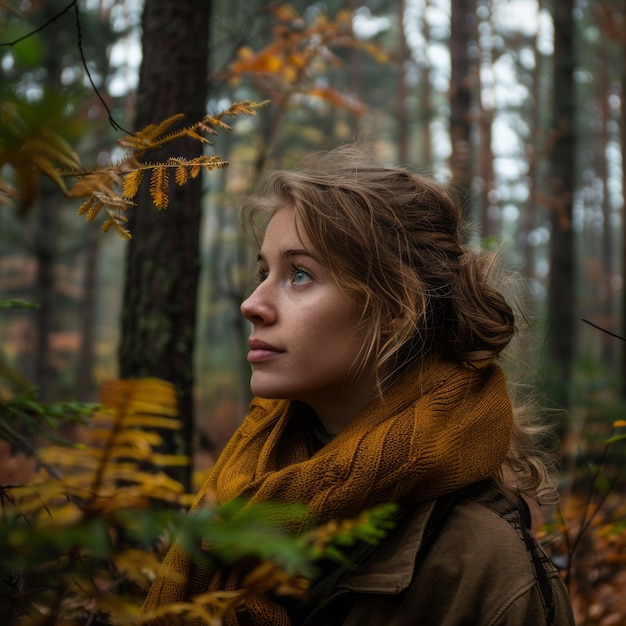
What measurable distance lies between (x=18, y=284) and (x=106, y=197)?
17.6 metres

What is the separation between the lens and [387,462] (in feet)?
4.87

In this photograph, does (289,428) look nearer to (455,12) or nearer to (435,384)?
(435,384)

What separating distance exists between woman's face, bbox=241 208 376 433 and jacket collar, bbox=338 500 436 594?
0.42 metres

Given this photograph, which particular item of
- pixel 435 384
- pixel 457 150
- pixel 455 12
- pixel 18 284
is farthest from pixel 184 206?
pixel 18 284

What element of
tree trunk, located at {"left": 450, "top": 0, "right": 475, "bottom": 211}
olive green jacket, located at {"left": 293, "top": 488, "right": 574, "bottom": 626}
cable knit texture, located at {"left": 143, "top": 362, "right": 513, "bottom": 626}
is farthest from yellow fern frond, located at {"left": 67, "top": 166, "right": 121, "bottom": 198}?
tree trunk, located at {"left": 450, "top": 0, "right": 475, "bottom": 211}

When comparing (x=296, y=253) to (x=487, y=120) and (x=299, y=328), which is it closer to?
(x=299, y=328)

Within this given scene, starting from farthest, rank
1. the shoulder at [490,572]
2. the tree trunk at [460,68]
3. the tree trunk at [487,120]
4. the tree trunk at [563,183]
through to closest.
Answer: the tree trunk at [487,120]
the tree trunk at [563,183]
the tree trunk at [460,68]
the shoulder at [490,572]

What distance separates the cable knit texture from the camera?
58.5 inches

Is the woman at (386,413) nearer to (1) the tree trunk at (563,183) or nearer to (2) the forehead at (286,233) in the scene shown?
(2) the forehead at (286,233)

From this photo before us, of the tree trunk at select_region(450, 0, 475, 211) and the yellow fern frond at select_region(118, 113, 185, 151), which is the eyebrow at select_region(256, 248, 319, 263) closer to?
the yellow fern frond at select_region(118, 113, 185, 151)

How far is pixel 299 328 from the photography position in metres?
1.67

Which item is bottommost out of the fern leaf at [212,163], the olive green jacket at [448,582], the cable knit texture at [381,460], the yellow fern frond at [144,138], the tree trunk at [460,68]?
the olive green jacket at [448,582]

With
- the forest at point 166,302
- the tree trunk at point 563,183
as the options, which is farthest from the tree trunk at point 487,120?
the tree trunk at point 563,183

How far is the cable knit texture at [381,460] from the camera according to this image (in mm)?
1485
